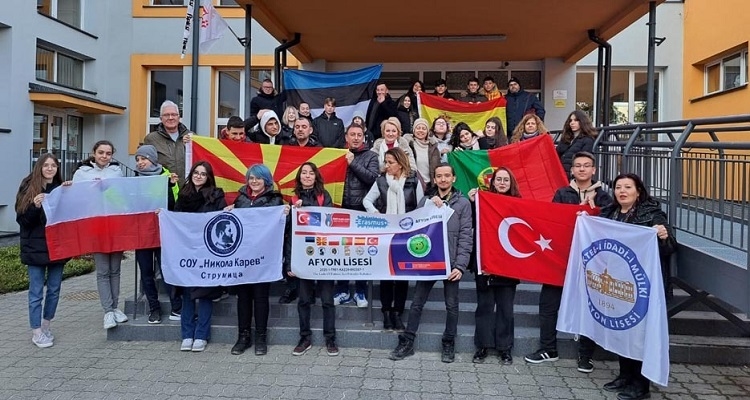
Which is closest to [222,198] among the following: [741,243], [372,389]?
[372,389]

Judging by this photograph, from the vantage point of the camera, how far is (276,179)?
671 centimetres

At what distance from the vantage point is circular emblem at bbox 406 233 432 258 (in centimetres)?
541

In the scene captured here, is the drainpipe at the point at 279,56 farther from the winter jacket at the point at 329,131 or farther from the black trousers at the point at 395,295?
the black trousers at the point at 395,295

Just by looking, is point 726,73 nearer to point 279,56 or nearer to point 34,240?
point 279,56

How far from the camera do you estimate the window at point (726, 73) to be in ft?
42.2

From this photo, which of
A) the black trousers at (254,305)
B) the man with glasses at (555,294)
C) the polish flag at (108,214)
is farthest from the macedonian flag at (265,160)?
the man with glasses at (555,294)

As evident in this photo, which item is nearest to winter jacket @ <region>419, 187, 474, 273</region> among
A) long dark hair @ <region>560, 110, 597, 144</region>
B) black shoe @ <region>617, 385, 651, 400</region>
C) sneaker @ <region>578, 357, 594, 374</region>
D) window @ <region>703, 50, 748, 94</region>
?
sneaker @ <region>578, 357, 594, 374</region>

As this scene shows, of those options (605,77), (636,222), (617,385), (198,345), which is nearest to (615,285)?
(636,222)

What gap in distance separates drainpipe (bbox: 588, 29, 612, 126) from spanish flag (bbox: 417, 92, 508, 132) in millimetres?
2191

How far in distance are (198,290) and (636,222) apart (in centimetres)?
411

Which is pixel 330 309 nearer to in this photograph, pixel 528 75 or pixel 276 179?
pixel 276 179

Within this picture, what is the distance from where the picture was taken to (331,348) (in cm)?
547

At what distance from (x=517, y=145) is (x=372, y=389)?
3.90 metres

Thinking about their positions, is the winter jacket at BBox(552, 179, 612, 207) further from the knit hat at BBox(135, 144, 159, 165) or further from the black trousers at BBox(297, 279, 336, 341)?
the knit hat at BBox(135, 144, 159, 165)
